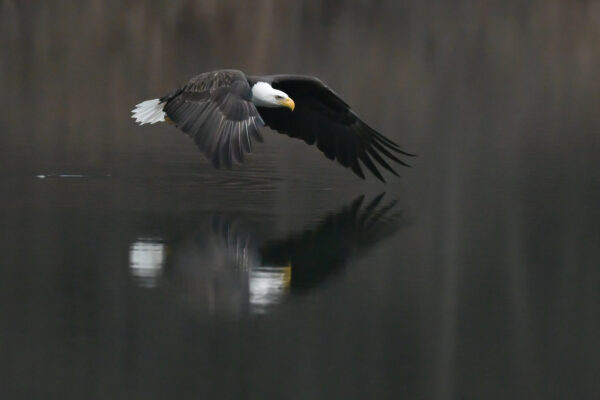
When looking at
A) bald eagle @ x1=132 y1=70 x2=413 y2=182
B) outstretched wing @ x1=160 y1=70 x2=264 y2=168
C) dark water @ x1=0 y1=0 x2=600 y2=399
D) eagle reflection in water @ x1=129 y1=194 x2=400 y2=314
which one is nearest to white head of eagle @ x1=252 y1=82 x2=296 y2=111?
bald eagle @ x1=132 y1=70 x2=413 y2=182

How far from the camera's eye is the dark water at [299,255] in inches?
190

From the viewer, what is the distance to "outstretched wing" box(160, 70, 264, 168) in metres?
7.38

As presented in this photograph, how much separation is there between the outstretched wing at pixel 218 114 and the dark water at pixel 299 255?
38 centimetres

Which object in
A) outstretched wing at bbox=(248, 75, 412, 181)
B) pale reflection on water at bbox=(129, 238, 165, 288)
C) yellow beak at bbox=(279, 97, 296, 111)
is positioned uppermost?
yellow beak at bbox=(279, 97, 296, 111)

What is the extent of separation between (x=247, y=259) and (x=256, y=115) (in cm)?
134

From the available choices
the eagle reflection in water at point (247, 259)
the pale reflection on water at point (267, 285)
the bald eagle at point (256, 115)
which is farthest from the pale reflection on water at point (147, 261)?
the bald eagle at point (256, 115)

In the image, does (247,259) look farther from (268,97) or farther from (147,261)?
(268,97)

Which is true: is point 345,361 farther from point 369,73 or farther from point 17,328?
point 369,73

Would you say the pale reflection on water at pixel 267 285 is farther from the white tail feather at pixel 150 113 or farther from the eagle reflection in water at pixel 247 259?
the white tail feather at pixel 150 113

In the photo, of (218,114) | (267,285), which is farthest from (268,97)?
(267,285)

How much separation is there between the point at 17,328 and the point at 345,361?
1247mm

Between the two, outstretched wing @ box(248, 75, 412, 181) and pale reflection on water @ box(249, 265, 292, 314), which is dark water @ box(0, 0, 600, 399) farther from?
Answer: outstretched wing @ box(248, 75, 412, 181)

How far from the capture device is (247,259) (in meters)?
6.44

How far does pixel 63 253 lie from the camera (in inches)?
254
